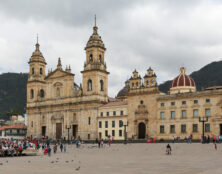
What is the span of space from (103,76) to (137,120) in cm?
1529

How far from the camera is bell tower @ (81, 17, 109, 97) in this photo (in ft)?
234

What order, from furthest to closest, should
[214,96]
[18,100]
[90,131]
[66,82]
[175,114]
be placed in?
1. [18,100]
2. [66,82]
3. [90,131]
4. [175,114]
5. [214,96]

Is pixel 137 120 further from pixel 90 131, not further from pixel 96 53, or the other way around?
pixel 96 53

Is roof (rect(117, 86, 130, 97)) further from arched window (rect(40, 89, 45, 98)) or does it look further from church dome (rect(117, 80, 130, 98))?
arched window (rect(40, 89, 45, 98))

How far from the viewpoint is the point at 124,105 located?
6581 centimetres

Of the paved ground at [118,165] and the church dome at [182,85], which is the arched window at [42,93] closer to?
the church dome at [182,85]

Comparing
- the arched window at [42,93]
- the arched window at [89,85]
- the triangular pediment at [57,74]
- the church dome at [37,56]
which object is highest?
the church dome at [37,56]

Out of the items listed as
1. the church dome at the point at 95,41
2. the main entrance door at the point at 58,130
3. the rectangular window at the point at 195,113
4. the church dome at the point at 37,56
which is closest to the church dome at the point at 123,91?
the church dome at the point at 95,41

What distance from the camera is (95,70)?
71312 millimetres

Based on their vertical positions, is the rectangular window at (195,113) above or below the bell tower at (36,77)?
below

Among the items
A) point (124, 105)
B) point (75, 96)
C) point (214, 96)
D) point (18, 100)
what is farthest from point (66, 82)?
point (18, 100)

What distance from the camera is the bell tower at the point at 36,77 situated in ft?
279

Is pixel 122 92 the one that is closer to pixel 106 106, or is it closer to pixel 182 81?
pixel 106 106

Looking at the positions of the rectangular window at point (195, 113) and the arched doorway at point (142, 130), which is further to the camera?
the arched doorway at point (142, 130)
